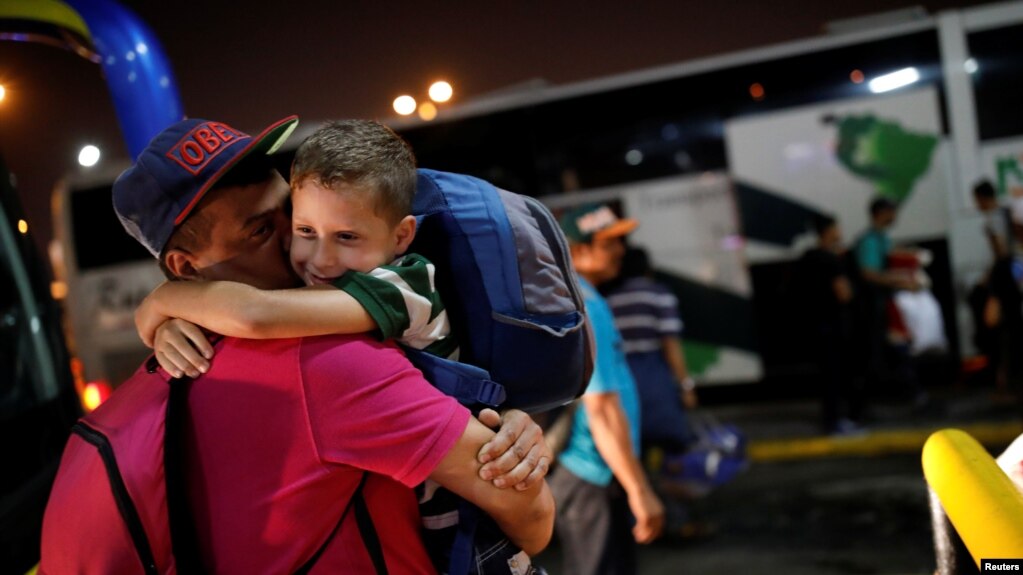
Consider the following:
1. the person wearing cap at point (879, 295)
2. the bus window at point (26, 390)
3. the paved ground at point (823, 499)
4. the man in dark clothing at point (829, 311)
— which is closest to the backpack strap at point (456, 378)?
the bus window at point (26, 390)

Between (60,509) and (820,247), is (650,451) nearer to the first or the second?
(820,247)

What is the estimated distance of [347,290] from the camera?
1640 millimetres

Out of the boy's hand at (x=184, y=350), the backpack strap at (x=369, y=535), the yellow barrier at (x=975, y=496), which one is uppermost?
the boy's hand at (x=184, y=350)

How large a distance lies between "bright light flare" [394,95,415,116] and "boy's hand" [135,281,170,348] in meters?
9.08

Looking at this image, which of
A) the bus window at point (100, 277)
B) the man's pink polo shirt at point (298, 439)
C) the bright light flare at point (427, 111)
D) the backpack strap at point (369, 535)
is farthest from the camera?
the bus window at point (100, 277)

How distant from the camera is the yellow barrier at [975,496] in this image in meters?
1.61

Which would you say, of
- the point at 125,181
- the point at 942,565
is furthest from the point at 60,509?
the point at 942,565

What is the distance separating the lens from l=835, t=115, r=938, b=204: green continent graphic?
9266mm

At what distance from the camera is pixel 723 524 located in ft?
23.0

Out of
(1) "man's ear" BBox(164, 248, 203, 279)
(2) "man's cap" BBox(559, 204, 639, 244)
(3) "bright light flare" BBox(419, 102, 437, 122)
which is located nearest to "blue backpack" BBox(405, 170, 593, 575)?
(1) "man's ear" BBox(164, 248, 203, 279)

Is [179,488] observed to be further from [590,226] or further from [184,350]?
[590,226]

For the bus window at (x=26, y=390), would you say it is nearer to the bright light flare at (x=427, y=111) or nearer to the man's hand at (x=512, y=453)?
the man's hand at (x=512, y=453)

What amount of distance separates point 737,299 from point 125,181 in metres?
8.75

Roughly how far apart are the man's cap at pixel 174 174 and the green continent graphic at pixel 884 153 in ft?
28.2
